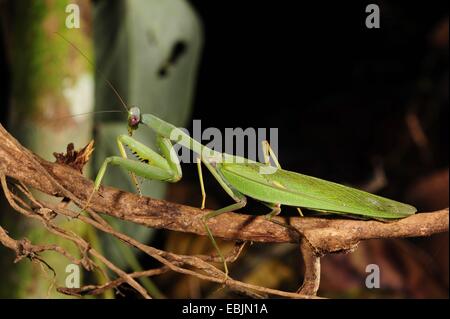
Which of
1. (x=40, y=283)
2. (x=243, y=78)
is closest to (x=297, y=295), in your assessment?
(x=40, y=283)

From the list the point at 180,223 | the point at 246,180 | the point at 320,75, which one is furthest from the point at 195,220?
the point at 320,75

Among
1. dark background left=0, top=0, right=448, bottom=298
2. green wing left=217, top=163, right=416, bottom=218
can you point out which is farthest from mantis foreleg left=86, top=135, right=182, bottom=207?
dark background left=0, top=0, right=448, bottom=298

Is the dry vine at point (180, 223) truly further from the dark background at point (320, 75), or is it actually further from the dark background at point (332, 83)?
the dark background at point (320, 75)

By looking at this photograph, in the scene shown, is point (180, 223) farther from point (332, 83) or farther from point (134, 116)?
point (332, 83)

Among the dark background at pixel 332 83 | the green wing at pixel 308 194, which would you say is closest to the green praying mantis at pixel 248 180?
the green wing at pixel 308 194

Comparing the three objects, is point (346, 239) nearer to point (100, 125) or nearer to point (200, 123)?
point (100, 125)

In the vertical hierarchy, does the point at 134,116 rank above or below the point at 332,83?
below

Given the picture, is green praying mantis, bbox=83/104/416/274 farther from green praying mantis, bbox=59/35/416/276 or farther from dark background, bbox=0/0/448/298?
dark background, bbox=0/0/448/298
